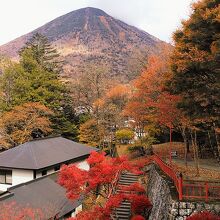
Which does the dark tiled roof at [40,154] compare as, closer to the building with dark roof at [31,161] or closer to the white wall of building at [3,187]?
the building with dark roof at [31,161]

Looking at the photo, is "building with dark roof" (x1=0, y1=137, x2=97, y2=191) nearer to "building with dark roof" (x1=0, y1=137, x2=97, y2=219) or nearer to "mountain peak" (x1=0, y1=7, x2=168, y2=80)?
"building with dark roof" (x1=0, y1=137, x2=97, y2=219)

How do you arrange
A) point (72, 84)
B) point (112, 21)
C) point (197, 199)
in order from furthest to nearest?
point (112, 21) < point (72, 84) < point (197, 199)

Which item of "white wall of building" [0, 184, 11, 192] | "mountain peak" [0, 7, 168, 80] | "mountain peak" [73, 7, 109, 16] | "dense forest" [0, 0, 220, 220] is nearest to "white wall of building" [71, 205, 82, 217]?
"dense forest" [0, 0, 220, 220]

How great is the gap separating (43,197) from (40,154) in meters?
5.63

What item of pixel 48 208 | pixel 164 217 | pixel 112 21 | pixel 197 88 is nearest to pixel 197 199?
pixel 164 217

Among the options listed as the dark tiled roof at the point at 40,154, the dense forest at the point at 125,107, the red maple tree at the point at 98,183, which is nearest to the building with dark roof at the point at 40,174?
the dark tiled roof at the point at 40,154

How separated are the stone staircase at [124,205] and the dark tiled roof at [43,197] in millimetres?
2851

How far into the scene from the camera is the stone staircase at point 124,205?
20172 millimetres

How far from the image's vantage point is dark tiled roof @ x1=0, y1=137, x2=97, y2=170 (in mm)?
22188

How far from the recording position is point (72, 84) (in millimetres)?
43375

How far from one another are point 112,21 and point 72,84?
155416 mm

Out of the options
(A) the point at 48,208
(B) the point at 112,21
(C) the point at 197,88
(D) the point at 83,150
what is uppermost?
(B) the point at 112,21

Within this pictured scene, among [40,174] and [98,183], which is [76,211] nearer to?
[40,174]

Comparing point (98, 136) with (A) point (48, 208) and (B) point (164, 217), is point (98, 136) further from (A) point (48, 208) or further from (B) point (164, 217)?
(B) point (164, 217)
